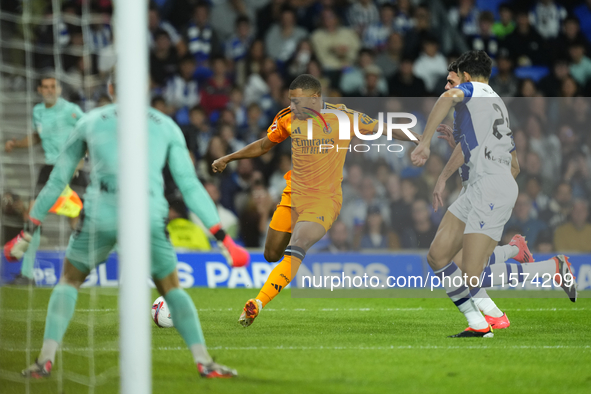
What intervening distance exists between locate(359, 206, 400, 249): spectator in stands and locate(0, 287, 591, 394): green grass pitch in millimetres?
1113

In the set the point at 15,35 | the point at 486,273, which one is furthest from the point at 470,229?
the point at 15,35

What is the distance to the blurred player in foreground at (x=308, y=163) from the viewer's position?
6.57 metres

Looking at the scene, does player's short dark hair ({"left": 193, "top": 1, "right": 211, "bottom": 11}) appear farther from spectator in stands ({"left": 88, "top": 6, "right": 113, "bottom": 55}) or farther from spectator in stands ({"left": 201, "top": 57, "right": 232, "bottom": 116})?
spectator in stands ({"left": 88, "top": 6, "right": 113, "bottom": 55})

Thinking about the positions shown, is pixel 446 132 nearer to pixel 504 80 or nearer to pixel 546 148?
pixel 546 148

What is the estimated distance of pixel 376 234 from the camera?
9242 millimetres

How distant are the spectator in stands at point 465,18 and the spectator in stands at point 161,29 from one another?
4.23m

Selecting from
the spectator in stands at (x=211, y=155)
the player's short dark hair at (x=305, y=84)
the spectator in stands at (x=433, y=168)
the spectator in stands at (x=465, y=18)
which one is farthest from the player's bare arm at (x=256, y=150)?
the spectator in stands at (x=465, y=18)

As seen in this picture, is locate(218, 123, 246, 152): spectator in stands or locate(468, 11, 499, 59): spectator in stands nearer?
locate(218, 123, 246, 152): spectator in stands

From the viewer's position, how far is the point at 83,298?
321 inches

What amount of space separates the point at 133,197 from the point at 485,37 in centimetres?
991

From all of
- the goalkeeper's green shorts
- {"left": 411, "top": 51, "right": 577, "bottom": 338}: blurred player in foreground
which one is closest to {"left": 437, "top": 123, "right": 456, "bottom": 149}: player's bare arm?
{"left": 411, "top": 51, "right": 577, "bottom": 338}: blurred player in foreground

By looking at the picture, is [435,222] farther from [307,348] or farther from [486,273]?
[307,348]

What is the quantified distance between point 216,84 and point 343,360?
303 inches

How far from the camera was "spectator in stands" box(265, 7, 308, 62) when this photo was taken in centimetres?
1221
